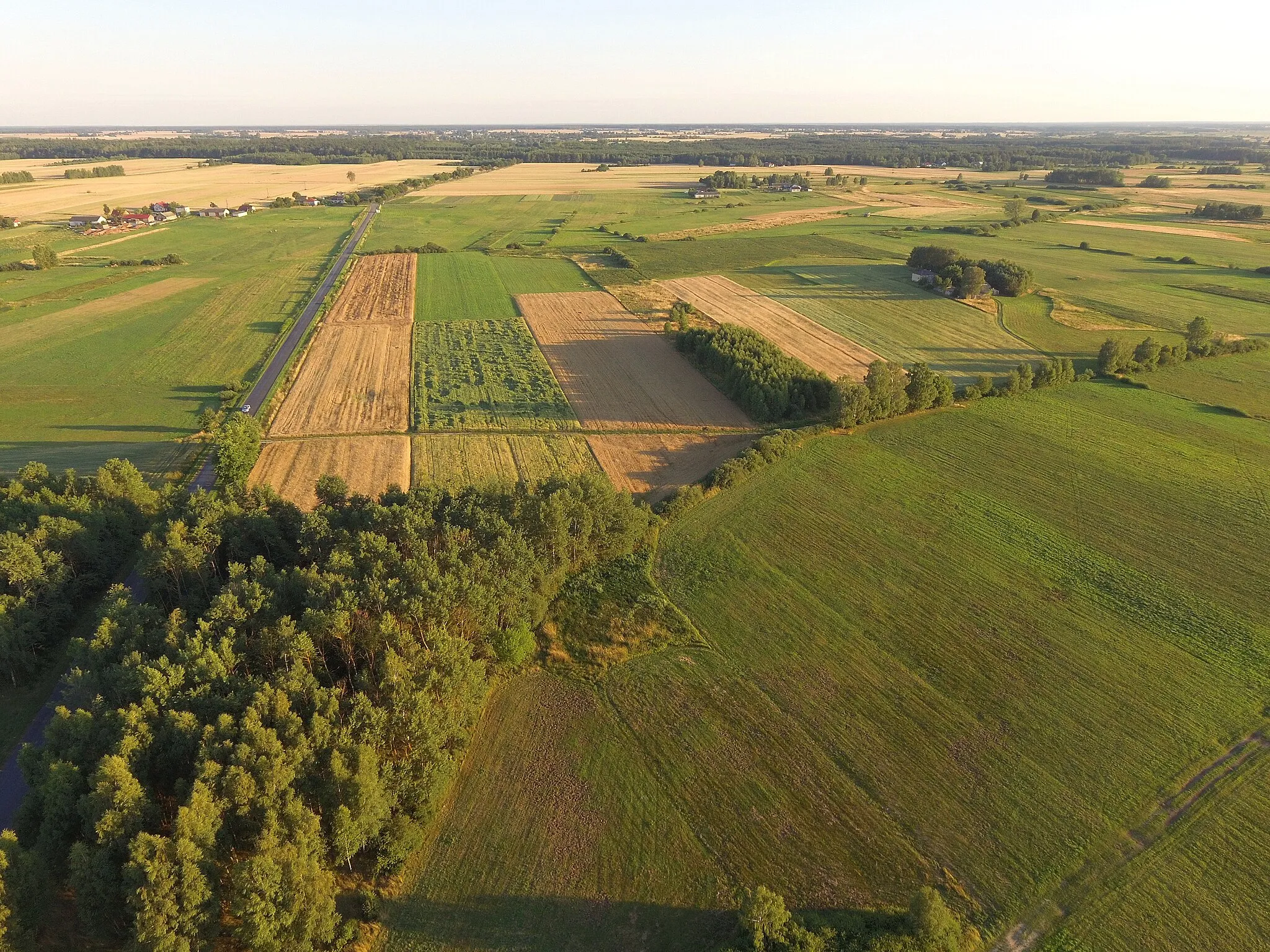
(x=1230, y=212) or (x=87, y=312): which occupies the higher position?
(x=1230, y=212)

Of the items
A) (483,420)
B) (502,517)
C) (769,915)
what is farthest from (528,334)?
(769,915)

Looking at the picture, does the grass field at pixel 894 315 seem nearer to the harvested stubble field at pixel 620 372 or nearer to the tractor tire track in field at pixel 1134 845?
the harvested stubble field at pixel 620 372

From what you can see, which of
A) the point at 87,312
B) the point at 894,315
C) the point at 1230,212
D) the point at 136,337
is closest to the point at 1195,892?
the point at 894,315

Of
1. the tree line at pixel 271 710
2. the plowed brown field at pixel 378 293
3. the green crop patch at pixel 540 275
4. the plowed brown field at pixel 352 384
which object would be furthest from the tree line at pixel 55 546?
the green crop patch at pixel 540 275

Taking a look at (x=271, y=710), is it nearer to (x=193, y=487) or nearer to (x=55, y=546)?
(x=55, y=546)

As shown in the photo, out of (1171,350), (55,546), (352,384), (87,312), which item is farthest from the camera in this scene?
(87,312)

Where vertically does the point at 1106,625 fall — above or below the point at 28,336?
below

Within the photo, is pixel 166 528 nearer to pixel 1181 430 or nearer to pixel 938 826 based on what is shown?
pixel 938 826
